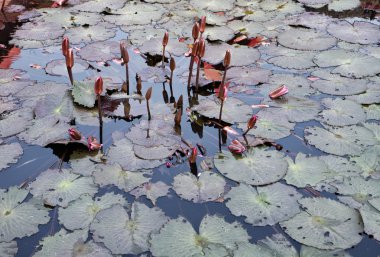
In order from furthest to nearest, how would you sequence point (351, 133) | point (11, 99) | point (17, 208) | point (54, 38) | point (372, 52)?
point (54, 38) < point (372, 52) < point (11, 99) < point (351, 133) < point (17, 208)

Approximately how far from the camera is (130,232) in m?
2.24

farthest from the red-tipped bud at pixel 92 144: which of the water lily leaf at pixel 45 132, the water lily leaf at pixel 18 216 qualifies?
the water lily leaf at pixel 18 216

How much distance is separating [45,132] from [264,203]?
1494mm

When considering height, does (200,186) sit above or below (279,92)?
below

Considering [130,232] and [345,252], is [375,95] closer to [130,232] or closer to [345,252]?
[345,252]

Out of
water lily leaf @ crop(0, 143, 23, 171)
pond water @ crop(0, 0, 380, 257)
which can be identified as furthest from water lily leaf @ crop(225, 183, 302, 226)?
water lily leaf @ crop(0, 143, 23, 171)

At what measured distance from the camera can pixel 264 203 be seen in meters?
2.42

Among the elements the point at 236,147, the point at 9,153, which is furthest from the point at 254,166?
the point at 9,153

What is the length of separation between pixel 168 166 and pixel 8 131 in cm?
113

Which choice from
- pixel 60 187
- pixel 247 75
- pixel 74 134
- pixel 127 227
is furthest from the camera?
pixel 247 75

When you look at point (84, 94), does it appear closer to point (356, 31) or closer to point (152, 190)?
point (152, 190)

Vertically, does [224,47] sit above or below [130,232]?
above

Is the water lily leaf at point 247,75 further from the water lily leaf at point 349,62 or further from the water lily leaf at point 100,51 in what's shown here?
the water lily leaf at point 100,51

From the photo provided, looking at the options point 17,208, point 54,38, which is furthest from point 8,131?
point 54,38
